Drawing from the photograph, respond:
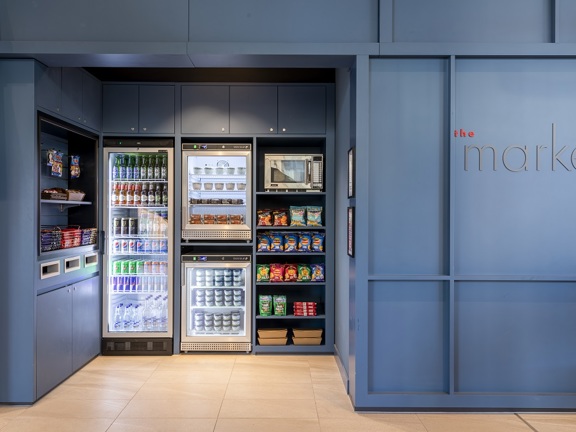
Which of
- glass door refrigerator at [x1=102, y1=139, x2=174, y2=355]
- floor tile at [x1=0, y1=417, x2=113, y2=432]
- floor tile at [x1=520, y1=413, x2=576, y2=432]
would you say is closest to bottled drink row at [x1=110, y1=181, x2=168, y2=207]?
glass door refrigerator at [x1=102, y1=139, x2=174, y2=355]

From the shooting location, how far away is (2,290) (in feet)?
11.3

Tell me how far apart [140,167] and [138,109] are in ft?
2.22

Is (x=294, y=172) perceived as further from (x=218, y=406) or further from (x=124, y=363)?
(x=124, y=363)

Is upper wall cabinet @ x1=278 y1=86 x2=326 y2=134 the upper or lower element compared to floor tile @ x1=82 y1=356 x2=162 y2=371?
upper

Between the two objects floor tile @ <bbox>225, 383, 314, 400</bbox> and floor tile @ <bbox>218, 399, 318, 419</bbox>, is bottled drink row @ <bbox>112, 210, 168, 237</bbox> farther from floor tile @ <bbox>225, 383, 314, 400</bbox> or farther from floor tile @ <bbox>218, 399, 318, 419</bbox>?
floor tile @ <bbox>218, 399, 318, 419</bbox>

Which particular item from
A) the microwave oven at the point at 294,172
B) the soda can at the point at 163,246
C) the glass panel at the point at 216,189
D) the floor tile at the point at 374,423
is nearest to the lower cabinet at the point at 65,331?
the soda can at the point at 163,246

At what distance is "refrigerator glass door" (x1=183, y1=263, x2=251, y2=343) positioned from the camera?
4893 millimetres

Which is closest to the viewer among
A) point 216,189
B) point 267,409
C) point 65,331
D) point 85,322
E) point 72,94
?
point 267,409

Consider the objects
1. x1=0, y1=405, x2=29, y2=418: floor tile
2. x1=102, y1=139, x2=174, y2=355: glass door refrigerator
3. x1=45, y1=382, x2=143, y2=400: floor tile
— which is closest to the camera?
x1=0, y1=405, x2=29, y2=418: floor tile

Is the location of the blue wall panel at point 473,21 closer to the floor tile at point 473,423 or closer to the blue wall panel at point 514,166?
the blue wall panel at point 514,166

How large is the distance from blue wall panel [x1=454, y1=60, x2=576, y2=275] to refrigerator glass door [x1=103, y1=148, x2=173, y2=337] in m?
3.23

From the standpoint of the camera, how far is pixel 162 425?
3.15 m

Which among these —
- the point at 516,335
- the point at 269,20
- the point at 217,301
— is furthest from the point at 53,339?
the point at 516,335

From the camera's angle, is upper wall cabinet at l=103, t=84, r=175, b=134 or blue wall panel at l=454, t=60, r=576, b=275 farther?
Result: upper wall cabinet at l=103, t=84, r=175, b=134
